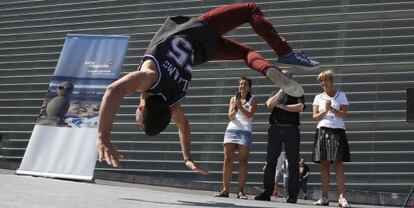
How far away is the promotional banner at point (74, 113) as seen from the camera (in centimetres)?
600

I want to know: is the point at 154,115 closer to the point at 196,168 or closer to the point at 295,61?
the point at 196,168

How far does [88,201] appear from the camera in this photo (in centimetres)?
264

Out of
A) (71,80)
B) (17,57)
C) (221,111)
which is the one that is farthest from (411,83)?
(17,57)

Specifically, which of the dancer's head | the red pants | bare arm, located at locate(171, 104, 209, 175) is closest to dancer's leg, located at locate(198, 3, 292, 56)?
the red pants

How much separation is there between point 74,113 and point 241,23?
2914mm

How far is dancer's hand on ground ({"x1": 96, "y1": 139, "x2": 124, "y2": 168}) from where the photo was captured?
2588mm

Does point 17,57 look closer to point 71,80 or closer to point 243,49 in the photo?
point 71,80

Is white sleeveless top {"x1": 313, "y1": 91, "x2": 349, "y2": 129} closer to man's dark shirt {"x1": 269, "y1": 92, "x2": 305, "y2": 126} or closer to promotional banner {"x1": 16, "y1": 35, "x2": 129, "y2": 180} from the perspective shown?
man's dark shirt {"x1": 269, "y1": 92, "x2": 305, "y2": 126}

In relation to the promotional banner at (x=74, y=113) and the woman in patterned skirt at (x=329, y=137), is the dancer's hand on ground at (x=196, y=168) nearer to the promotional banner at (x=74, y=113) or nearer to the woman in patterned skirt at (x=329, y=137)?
the woman in patterned skirt at (x=329, y=137)

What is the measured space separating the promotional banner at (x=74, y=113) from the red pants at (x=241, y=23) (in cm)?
233

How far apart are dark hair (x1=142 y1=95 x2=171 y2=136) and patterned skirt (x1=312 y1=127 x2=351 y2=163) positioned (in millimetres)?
2071

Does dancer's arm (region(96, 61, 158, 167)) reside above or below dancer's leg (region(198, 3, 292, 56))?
below

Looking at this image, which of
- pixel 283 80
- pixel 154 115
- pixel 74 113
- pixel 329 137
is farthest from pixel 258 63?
pixel 74 113

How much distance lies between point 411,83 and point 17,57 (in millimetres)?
11213
